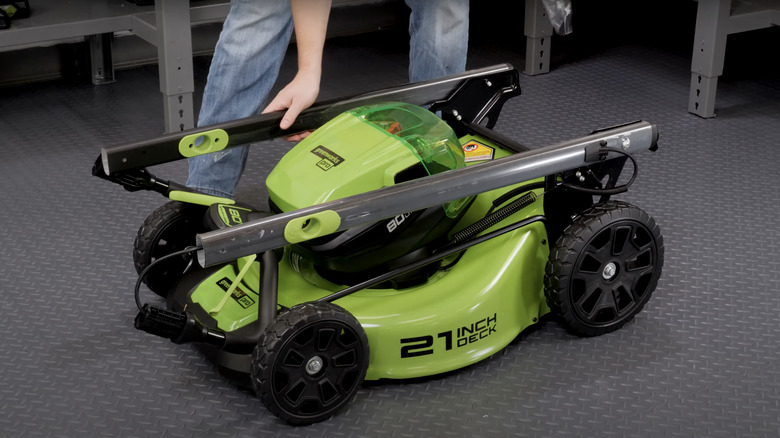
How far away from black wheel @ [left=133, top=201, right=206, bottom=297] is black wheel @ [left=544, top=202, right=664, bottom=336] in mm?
520

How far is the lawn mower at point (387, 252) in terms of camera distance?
1.28 m

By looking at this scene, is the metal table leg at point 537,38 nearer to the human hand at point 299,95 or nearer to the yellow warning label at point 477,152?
the yellow warning label at point 477,152

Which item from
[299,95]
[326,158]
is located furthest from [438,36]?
[326,158]

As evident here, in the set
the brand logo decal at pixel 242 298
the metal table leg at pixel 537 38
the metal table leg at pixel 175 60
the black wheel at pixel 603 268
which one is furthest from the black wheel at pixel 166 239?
the metal table leg at pixel 537 38

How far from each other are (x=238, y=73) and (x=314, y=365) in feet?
2.06

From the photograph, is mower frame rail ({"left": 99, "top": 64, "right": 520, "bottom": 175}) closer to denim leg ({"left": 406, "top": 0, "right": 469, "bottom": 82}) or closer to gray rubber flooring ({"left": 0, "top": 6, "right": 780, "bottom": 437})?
denim leg ({"left": 406, "top": 0, "right": 469, "bottom": 82})

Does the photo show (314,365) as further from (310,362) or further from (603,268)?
(603,268)

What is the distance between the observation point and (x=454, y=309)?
4.55 ft

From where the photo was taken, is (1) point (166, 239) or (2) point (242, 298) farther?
(1) point (166, 239)

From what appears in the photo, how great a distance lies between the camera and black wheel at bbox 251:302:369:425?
4.06 ft

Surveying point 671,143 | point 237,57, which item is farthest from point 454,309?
point 671,143

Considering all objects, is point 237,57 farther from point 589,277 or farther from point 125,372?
point 589,277

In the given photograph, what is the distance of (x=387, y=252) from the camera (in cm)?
142

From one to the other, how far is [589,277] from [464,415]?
266mm
